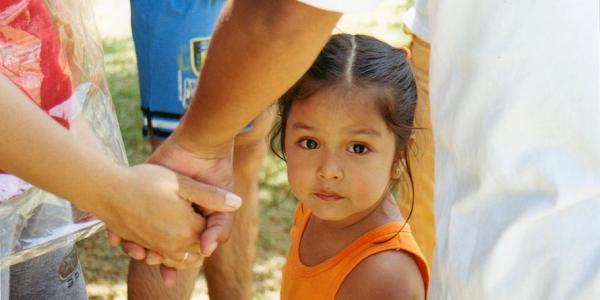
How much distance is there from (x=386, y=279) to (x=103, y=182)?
0.56 m

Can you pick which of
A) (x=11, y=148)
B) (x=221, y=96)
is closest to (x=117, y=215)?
(x=11, y=148)

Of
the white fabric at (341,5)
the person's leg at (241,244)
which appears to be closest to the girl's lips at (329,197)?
the white fabric at (341,5)

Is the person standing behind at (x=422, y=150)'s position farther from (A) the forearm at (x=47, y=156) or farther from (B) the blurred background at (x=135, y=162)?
(A) the forearm at (x=47, y=156)

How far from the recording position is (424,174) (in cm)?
272

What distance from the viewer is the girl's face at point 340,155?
1916mm

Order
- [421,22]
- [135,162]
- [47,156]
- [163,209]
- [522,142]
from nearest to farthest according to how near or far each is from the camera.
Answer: [522,142] → [47,156] → [163,209] → [421,22] → [135,162]

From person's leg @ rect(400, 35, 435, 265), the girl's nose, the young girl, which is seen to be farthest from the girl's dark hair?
person's leg @ rect(400, 35, 435, 265)

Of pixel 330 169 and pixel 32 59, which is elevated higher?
pixel 32 59

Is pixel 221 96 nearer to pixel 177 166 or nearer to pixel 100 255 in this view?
pixel 177 166

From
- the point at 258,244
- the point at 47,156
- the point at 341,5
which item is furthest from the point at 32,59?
the point at 258,244

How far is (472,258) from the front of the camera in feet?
4.40

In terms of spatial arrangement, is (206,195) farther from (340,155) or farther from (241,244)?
(241,244)

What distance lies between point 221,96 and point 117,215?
0.43 metres

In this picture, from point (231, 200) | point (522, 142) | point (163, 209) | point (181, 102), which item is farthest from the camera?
point (181, 102)
